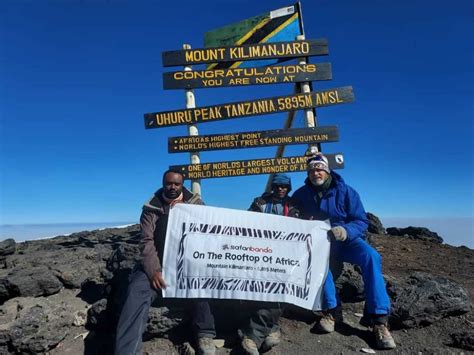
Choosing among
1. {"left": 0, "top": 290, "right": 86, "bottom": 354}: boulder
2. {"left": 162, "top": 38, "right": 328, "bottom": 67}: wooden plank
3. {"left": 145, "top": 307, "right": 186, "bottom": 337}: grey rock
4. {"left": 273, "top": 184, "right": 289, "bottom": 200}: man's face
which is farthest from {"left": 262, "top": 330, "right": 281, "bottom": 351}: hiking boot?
{"left": 162, "top": 38, "right": 328, "bottom": 67}: wooden plank

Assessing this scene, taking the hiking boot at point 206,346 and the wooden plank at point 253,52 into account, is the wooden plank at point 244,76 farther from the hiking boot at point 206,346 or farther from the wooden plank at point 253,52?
the hiking boot at point 206,346

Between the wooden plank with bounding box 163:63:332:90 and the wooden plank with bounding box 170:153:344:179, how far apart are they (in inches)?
80.5

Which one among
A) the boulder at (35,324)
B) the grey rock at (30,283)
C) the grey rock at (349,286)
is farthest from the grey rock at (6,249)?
the grey rock at (349,286)

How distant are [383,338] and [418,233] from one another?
9.77 metres

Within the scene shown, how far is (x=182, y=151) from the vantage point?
9.18 m

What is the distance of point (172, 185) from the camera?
5.59 meters

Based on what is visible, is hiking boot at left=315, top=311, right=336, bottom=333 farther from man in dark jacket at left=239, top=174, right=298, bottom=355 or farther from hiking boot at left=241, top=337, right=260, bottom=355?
hiking boot at left=241, top=337, right=260, bottom=355

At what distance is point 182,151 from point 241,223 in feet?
13.6

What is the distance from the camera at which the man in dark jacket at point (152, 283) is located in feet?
15.0

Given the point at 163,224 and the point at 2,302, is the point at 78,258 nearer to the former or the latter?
the point at 2,302

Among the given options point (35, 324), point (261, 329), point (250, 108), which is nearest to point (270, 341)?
point (261, 329)

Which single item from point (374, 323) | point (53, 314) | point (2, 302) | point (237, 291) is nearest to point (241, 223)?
point (237, 291)

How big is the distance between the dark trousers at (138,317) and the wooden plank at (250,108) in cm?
487

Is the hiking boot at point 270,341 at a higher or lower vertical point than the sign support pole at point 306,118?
lower
